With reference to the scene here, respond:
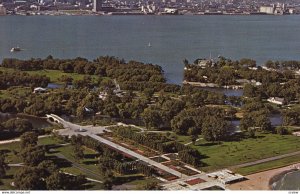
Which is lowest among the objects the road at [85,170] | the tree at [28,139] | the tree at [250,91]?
the road at [85,170]

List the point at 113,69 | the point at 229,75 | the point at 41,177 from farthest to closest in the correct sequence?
the point at 113,69 → the point at 229,75 → the point at 41,177

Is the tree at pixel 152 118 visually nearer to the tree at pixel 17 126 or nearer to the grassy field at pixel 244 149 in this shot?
the grassy field at pixel 244 149

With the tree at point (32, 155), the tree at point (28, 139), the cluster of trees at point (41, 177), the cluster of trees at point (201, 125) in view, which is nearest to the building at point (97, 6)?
the cluster of trees at point (201, 125)

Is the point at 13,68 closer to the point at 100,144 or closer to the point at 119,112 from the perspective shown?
the point at 119,112

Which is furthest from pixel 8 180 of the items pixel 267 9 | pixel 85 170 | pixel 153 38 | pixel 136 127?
pixel 267 9

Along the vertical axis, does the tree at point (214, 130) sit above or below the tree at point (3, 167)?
above

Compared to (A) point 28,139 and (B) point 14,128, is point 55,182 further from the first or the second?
(B) point 14,128
